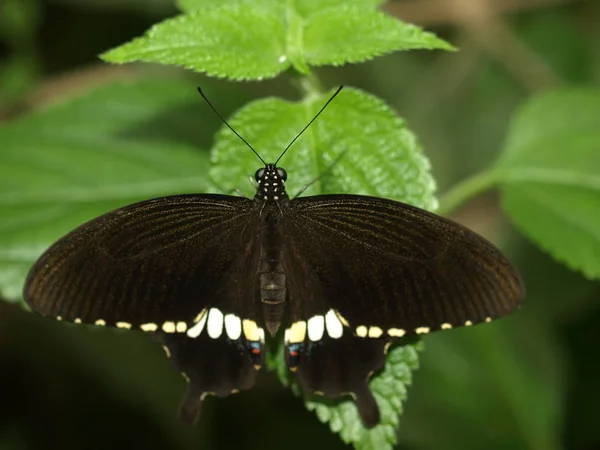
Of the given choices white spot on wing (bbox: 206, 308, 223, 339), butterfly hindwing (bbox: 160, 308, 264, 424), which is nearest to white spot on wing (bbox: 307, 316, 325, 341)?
Result: butterfly hindwing (bbox: 160, 308, 264, 424)

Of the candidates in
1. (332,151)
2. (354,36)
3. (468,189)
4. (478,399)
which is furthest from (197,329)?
(478,399)

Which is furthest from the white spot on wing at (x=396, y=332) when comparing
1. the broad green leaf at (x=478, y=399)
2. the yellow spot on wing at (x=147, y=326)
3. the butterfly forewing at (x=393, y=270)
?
the broad green leaf at (x=478, y=399)

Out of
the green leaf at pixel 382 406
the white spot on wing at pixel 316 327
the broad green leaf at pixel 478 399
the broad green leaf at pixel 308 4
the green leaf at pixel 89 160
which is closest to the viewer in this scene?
the green leaf at pixel 382 406

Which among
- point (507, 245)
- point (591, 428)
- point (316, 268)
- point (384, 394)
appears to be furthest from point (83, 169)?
point (591, 428)

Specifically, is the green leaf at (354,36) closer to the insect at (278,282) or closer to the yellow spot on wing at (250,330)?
the insect at (278,282)

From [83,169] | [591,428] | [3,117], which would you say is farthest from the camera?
[3,117]

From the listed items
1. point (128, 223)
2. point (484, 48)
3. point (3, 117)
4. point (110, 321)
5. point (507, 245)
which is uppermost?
point (484, 48)

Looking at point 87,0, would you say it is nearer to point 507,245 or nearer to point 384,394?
point 507,245
